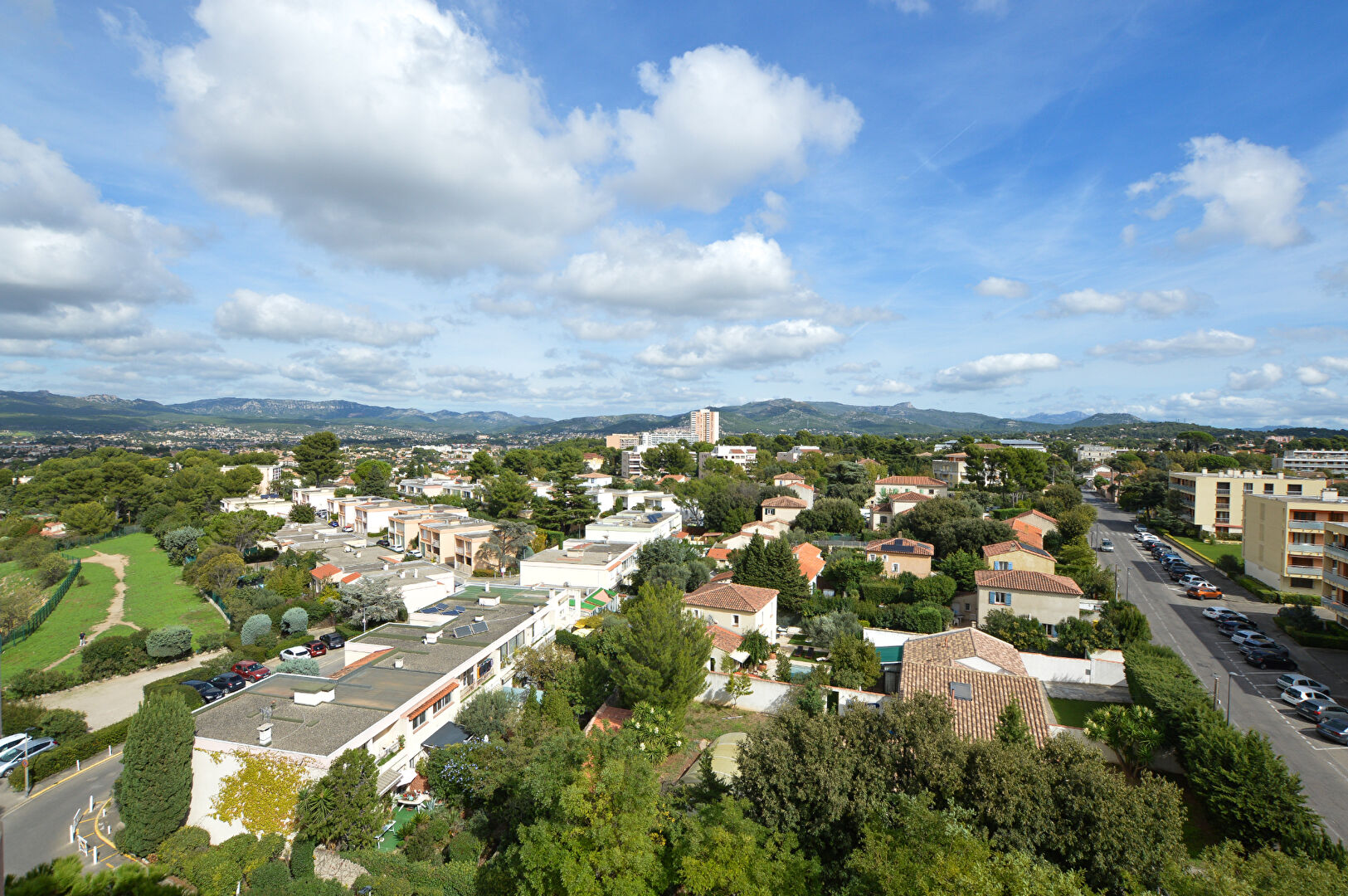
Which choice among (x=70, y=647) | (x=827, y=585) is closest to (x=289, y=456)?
(x=70, y=647)

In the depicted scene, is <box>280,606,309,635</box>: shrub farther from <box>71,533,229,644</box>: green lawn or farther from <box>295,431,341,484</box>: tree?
<box>295,431,341,484</box>: tree

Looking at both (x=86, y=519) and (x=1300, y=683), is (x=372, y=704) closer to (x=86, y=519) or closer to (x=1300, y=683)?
(x=1300, y=683)

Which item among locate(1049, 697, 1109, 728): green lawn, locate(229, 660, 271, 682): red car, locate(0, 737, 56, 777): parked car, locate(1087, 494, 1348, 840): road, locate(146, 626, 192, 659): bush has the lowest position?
locate(0, 737, 56, 777): parked car

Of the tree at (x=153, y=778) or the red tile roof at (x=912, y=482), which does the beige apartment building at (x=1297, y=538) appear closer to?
the red tile roof at (x=912, y=482)

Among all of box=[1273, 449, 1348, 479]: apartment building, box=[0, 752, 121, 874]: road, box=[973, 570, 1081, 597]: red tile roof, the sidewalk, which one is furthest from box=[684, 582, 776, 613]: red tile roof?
box=[1273, 449, 1348, 479]: apartment building

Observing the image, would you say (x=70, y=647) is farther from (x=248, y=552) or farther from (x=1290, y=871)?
(x=1290, y=871)
